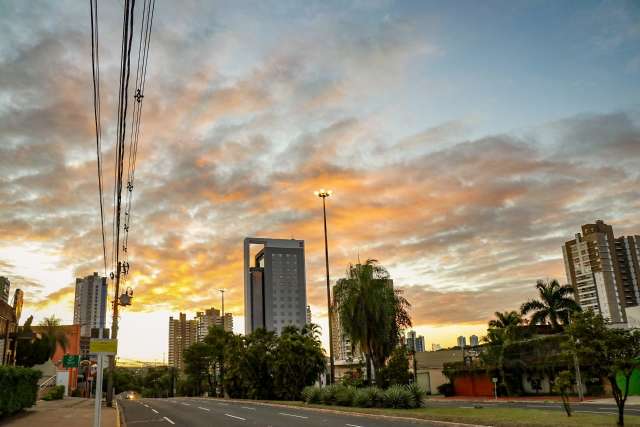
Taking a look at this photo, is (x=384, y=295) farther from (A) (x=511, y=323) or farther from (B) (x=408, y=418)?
(A) (x=511, y=323)

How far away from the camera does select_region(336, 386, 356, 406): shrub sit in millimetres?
31203

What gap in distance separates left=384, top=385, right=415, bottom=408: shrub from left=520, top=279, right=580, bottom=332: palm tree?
39.2 meters

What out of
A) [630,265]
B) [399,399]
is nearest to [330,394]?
[399,399]

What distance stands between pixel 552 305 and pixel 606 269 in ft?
489

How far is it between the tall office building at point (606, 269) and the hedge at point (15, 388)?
193932 millimetres

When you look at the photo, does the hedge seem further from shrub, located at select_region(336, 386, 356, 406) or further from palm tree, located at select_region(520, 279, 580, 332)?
palm tree, located at select_region(520, 279, 580, 332)

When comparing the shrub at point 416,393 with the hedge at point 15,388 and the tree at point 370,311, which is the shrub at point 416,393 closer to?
the tree at point 370,311

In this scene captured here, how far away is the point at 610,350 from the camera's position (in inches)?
658

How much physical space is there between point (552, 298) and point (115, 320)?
160 ft

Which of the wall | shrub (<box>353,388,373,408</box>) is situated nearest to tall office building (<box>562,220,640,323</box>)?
the wall

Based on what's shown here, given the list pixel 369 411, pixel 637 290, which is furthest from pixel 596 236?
pixel 369 411

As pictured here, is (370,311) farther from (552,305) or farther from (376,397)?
(552,305)

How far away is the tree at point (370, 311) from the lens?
112ft

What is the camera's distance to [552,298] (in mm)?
61531
